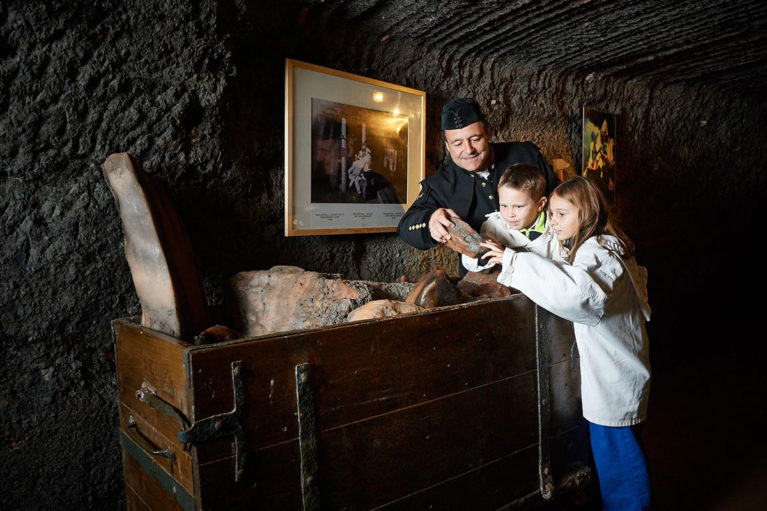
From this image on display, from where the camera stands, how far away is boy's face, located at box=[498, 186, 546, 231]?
6.48 ft

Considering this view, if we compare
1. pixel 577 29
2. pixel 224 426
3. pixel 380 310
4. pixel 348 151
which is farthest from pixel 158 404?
pixel 577 29

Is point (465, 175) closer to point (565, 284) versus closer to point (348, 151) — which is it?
point (348, 151)

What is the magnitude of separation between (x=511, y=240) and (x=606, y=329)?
1.89 feet

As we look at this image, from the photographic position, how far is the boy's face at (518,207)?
198 cm

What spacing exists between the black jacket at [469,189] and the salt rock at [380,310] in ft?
2.47

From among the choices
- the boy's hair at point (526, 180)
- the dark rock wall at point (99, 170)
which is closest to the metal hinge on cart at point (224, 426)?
the dark rock wall at point (99, 170)

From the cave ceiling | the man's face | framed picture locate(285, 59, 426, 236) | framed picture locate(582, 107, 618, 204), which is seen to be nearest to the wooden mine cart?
the man's face

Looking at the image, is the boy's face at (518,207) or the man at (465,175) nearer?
the boy's face at (518,207)

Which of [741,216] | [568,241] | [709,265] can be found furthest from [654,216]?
[568,241]

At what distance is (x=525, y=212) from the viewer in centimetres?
199

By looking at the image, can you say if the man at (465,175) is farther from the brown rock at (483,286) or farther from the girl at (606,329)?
the girl at (606,329)

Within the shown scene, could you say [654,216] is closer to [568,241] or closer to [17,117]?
[568,241]

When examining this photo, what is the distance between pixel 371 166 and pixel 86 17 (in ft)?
4.13

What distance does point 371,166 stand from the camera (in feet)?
7.67
